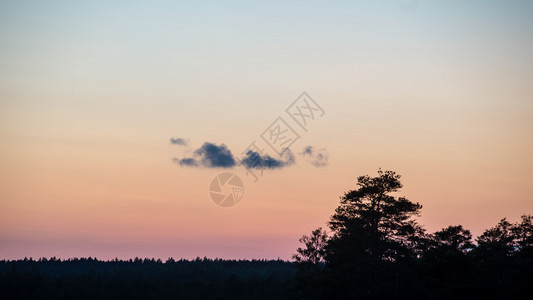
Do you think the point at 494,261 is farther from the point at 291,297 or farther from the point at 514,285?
the point at 291,297

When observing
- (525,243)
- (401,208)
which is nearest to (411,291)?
(401,208)

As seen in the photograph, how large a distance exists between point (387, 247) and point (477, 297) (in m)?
15.0

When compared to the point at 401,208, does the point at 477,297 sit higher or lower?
lower

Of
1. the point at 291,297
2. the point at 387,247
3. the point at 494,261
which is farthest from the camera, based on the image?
the point at 291,297

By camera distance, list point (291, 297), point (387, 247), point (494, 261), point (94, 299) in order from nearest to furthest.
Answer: point (387, 247) → point (494, 261) → point (291, 297) → point (94, 299)

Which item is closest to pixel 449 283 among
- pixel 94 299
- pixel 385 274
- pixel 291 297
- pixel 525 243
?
pixel 525 243

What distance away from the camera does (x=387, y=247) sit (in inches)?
2486

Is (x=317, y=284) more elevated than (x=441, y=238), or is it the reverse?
(x=441, y=238)

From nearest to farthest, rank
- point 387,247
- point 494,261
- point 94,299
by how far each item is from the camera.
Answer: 1. point 387,247
2. point 494,261
3. point 94,299

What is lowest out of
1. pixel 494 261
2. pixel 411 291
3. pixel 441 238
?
pixel 411 291

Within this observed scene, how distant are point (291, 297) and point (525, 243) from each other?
3115 centimetres

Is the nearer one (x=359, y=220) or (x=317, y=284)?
(x=359, y=220)

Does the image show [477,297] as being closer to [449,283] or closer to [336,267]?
[449,283]

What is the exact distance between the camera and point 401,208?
63.6 meters
